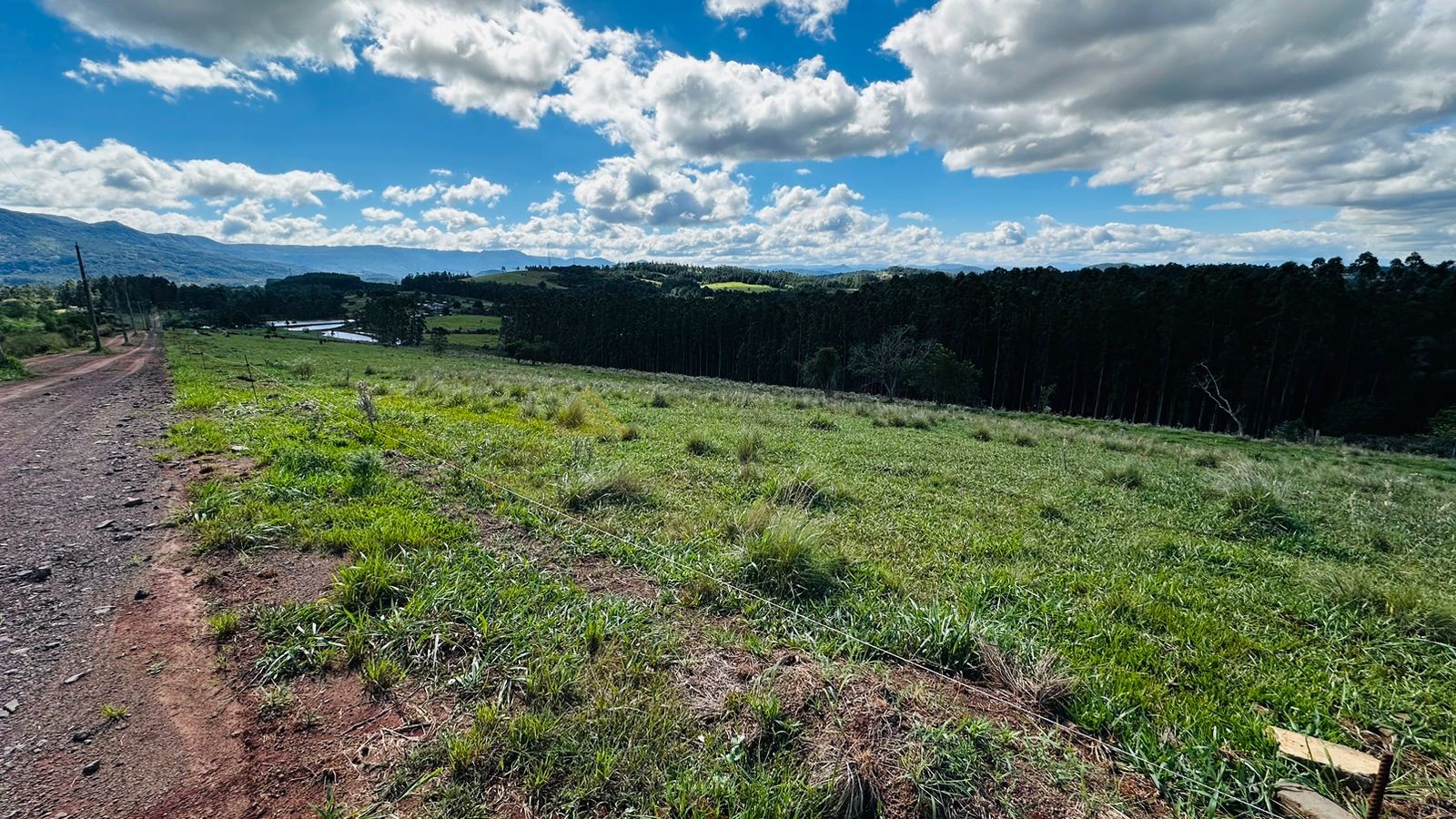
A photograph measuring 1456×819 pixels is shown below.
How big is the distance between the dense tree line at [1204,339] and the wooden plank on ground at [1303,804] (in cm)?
4433

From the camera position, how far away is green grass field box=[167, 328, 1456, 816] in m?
3.22

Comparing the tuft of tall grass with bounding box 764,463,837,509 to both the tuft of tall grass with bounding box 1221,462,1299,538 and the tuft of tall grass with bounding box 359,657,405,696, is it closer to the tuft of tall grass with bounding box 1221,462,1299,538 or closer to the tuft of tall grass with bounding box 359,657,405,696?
the tuft of tall grass with bounding box 359,657,405,696

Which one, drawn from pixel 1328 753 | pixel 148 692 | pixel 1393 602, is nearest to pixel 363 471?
pixel 148 692

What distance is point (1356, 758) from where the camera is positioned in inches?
122

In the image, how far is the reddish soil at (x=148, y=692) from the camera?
2814mm

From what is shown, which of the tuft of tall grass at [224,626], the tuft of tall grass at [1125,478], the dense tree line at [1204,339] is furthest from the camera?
the dense tree line at [1204,339]

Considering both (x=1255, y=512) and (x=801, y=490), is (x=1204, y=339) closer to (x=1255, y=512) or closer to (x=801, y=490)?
(x=1255, y=512)

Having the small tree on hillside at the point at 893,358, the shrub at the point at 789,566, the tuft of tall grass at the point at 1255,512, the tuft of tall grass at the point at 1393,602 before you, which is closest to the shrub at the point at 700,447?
the shrub at the point at 789,566

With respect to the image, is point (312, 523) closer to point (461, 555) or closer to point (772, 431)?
point (461, 555)

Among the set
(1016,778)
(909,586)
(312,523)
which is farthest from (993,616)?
(312,523)

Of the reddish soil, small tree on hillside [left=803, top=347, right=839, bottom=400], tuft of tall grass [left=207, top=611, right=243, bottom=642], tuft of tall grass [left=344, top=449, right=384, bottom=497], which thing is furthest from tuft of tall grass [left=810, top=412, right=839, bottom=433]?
small tree on hillside [left=803, top=347, right=839, bottom=400]

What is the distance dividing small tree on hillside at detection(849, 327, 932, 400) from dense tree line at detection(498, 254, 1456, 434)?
6.19ft

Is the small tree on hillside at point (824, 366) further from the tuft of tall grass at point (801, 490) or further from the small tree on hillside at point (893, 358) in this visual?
the tuft of tall grass at point (801, 490)

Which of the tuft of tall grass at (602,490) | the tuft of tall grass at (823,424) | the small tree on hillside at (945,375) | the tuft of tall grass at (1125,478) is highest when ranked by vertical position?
the tuft of tall grass at (602,490)
